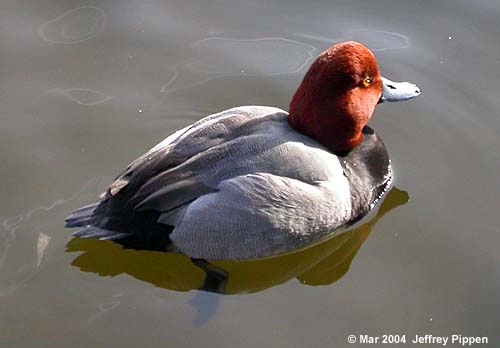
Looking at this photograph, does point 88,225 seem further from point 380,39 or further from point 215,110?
point 380,39

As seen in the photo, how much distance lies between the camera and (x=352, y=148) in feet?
17.6

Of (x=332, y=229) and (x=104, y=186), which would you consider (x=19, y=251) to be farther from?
(x=332, y=229)

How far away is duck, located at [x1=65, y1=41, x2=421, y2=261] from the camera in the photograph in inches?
188

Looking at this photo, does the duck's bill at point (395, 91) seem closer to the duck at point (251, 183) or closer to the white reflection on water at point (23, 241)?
the duck at point (251, 183)

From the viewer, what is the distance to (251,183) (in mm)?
4773

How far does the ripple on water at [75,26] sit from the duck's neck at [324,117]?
2.16m

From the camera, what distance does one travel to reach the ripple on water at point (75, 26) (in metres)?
6.54

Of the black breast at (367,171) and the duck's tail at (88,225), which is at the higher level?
the black breast at (367,171)

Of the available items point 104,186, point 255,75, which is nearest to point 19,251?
point 104,186

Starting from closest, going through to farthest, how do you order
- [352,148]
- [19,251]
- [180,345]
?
[180,345] → [19,251] → [352,148]

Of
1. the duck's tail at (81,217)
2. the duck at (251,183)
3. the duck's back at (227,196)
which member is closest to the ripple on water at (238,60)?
the duck at (251,183)

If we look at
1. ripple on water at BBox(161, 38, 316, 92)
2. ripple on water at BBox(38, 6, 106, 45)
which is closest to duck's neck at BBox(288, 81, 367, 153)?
ripple on water at BBox(161, 38, 316, 92)

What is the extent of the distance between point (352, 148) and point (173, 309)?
5.04 feet

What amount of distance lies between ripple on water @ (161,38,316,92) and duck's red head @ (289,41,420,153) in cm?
125
